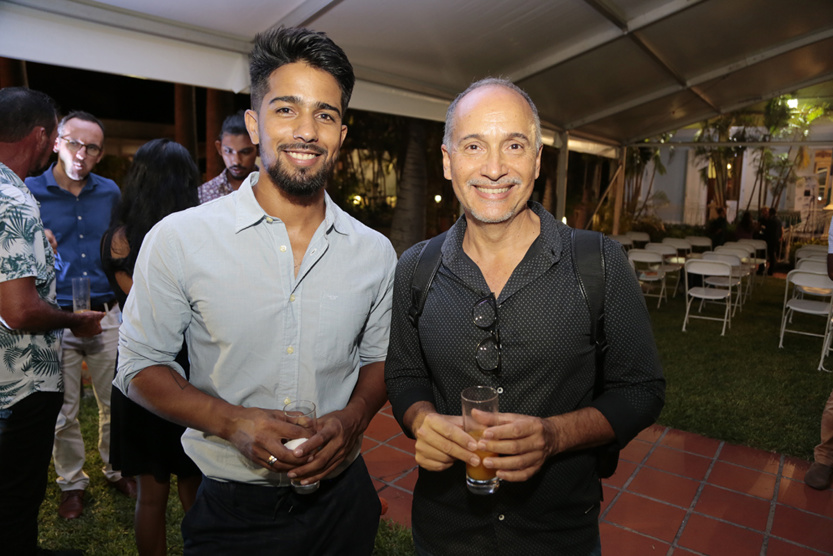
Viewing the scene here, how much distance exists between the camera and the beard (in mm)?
1615

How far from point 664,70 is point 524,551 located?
31.2 ft

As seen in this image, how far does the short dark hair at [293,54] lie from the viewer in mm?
1579

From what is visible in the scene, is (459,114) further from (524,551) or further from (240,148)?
(240,148)

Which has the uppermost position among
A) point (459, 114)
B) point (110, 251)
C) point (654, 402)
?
point (459, 114)

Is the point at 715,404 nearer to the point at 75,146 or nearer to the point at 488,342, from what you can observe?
the point at 488,342

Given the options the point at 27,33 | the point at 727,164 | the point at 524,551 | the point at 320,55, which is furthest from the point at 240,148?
the point at 727,164

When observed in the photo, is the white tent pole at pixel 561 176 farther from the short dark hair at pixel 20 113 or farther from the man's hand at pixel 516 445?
the man's hand at pixel 516 445

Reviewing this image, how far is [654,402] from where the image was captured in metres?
1.45

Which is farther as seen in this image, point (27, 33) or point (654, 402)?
point (27, 33)

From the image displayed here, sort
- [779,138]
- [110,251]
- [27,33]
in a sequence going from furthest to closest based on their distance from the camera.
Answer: [779,138] → [27,33] → [110,251]

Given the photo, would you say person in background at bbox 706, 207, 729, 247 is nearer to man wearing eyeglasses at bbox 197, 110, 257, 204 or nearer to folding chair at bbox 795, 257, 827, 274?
folding chair at bbox 795, 257, 827, 274

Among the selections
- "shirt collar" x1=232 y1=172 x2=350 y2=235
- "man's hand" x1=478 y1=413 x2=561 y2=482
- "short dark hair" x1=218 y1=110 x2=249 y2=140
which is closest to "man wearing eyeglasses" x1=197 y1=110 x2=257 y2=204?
"short dark hair" x1=218 y1=110 x2=249 y2=140

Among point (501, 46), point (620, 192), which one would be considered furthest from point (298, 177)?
point (620, 192)

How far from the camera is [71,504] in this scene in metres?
3.22
